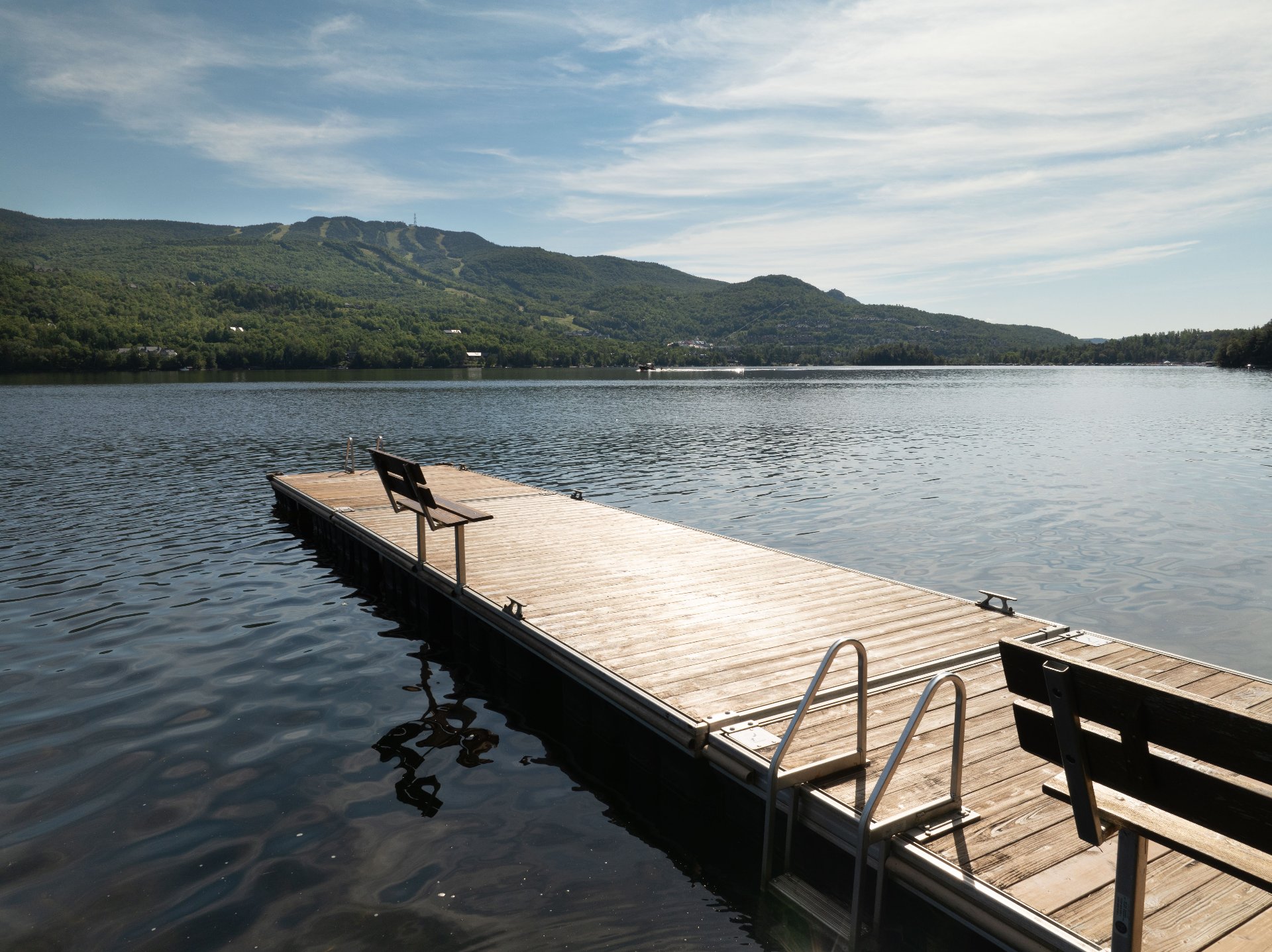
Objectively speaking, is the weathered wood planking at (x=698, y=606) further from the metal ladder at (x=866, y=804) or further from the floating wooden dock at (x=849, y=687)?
the metal ladder at (x=866, y=804)

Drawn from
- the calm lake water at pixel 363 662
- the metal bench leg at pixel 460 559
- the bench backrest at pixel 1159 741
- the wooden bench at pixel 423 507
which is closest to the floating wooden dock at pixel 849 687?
the metal bench leg at pixel 460 559

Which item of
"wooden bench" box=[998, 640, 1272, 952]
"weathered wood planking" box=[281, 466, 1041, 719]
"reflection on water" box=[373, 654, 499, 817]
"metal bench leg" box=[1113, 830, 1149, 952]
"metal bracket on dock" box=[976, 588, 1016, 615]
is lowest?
"reflection on water" box=[373, 654, 499, 817]

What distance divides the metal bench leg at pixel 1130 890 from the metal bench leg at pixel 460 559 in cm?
718

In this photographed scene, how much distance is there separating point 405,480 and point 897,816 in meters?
7.09

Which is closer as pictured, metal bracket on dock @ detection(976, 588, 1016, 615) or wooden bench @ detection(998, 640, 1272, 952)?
wooden bench @ detection(998, 640, 1272, 952)

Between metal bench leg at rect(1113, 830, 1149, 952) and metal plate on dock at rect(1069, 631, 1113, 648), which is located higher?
metal bench leg at rect(1113, 830, 1149, 952)

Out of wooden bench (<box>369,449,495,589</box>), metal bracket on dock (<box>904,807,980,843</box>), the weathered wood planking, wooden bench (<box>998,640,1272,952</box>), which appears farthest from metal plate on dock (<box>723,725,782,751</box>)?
wooden bench (<box>369,449,495,589</box>)

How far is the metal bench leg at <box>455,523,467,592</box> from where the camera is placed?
9305mm

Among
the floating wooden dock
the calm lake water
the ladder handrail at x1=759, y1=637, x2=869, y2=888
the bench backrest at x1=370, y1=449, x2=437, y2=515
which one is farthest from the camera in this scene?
the bench backrest at x1=370, y1=449, x2=437, y2=515

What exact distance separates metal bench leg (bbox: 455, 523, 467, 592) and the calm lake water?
3.20 ft

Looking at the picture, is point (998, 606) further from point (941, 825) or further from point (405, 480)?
point (405, 480)

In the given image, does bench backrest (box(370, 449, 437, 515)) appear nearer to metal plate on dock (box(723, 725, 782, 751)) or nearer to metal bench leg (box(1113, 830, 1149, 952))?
metal plate on dock (box(723, 725, 782, 751))

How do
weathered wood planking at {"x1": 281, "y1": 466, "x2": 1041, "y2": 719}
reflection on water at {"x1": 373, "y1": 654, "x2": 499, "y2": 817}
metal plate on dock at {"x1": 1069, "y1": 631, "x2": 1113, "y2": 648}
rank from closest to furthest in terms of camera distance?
reflection on water at {"x1": 373, "y1": 654, "x2": 499, "y2": 817}
weathered wood planking at {"x1": 281, "y1": 466, "x2": 1041, "y2": 719}
metal plate on dock at {"x1": 1069, "y1": 631, "x2": 1113, "y2": 648}

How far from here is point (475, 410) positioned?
53.7m
